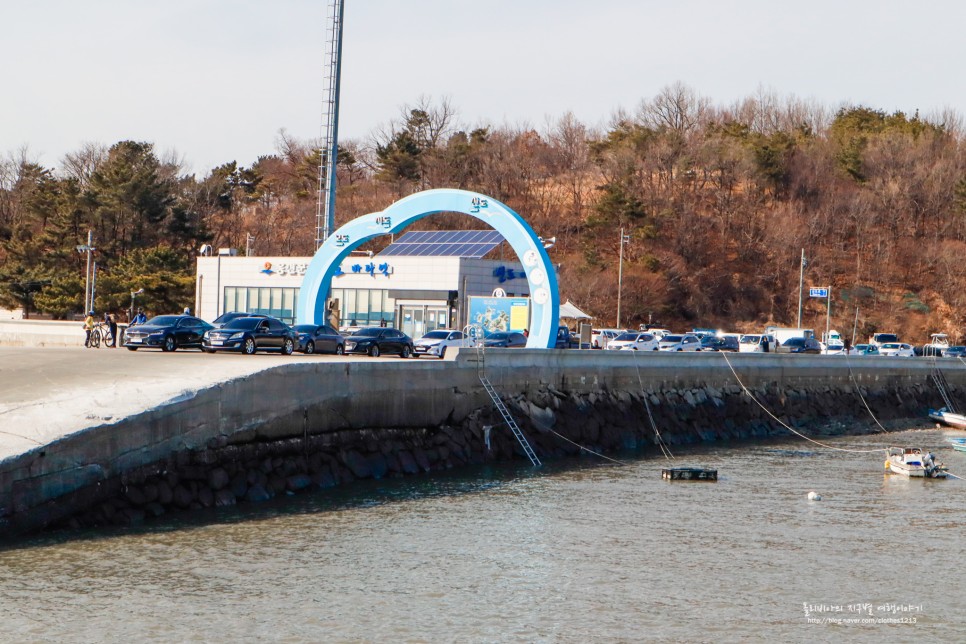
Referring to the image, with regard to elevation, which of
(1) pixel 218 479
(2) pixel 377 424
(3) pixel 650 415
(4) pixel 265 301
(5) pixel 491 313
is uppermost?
(4) pixel 265 301

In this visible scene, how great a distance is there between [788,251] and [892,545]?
277 ft

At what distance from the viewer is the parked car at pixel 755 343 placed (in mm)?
69938

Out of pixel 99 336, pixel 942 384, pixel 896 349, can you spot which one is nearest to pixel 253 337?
pixel 99 336

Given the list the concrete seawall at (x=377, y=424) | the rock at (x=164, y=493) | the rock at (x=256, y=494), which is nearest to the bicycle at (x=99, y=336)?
the concrete seawall at (x=377, y=424)

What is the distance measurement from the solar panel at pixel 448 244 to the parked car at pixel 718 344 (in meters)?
13.8

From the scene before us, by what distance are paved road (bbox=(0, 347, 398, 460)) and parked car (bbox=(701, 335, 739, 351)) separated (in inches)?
1502

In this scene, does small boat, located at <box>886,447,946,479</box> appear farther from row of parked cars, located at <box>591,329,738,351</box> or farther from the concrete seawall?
row of parked cars, located at <box>591,329,738,351</box>

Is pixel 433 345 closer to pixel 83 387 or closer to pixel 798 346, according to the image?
pixel 83 387

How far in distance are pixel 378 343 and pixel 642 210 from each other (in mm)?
54448

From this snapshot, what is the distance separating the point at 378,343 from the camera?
48406 mm

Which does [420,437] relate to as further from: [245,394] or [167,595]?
[167,595]

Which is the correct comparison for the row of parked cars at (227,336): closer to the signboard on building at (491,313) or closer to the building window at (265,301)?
the signboard on building at (491,313)

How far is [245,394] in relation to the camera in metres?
28.4

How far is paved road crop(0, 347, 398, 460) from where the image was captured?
77.5 feet
